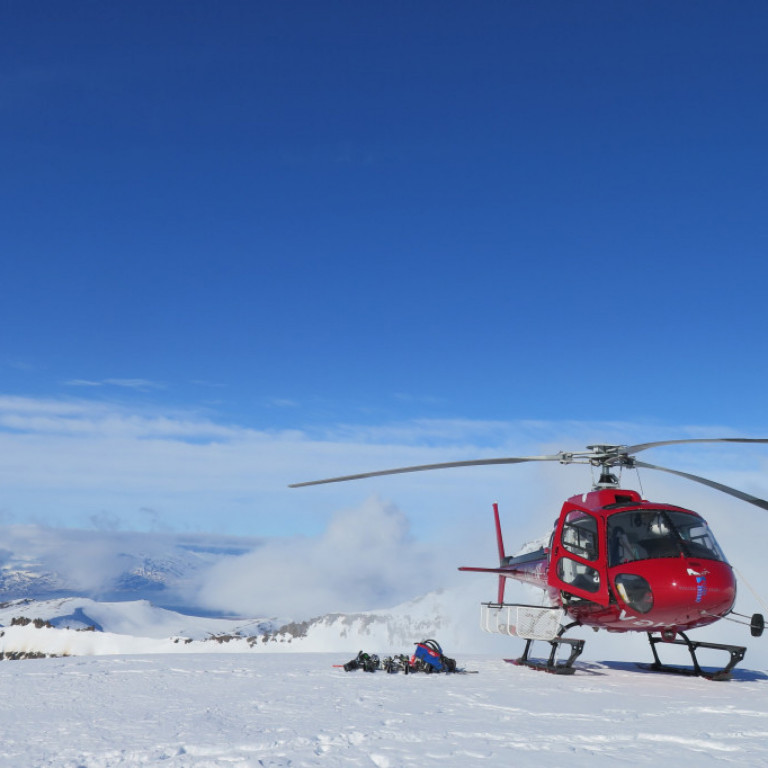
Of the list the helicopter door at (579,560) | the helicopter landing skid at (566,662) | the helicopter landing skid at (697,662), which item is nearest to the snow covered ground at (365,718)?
the helicopter landing skid at (566,662)

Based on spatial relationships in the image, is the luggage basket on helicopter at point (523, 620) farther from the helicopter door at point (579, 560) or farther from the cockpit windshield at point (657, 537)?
the cockpit windshield at point (657, 537)

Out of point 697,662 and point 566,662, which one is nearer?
point 697,662

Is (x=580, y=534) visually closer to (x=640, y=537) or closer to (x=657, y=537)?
(x=640, y=537)

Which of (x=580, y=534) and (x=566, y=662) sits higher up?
(x=580, y=534)

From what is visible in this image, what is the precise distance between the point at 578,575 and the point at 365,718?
7.00 m

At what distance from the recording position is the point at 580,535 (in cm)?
1530

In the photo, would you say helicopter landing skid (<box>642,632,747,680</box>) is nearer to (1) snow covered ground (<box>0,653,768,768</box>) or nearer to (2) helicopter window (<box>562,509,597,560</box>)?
(1) snow covered ground (<box>0,653,768,768</box>)

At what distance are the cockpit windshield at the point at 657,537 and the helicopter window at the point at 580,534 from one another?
409 mm

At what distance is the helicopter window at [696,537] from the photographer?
14.2 metres

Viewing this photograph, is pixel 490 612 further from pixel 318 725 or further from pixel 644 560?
pixel 318 725

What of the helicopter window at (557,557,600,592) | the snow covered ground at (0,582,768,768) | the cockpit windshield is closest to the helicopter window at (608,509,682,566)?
the cockpit windshield

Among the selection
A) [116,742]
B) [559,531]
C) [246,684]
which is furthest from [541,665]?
[116,742]

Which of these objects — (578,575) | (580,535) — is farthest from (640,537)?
(578,575)

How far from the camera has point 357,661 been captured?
50.6ft
